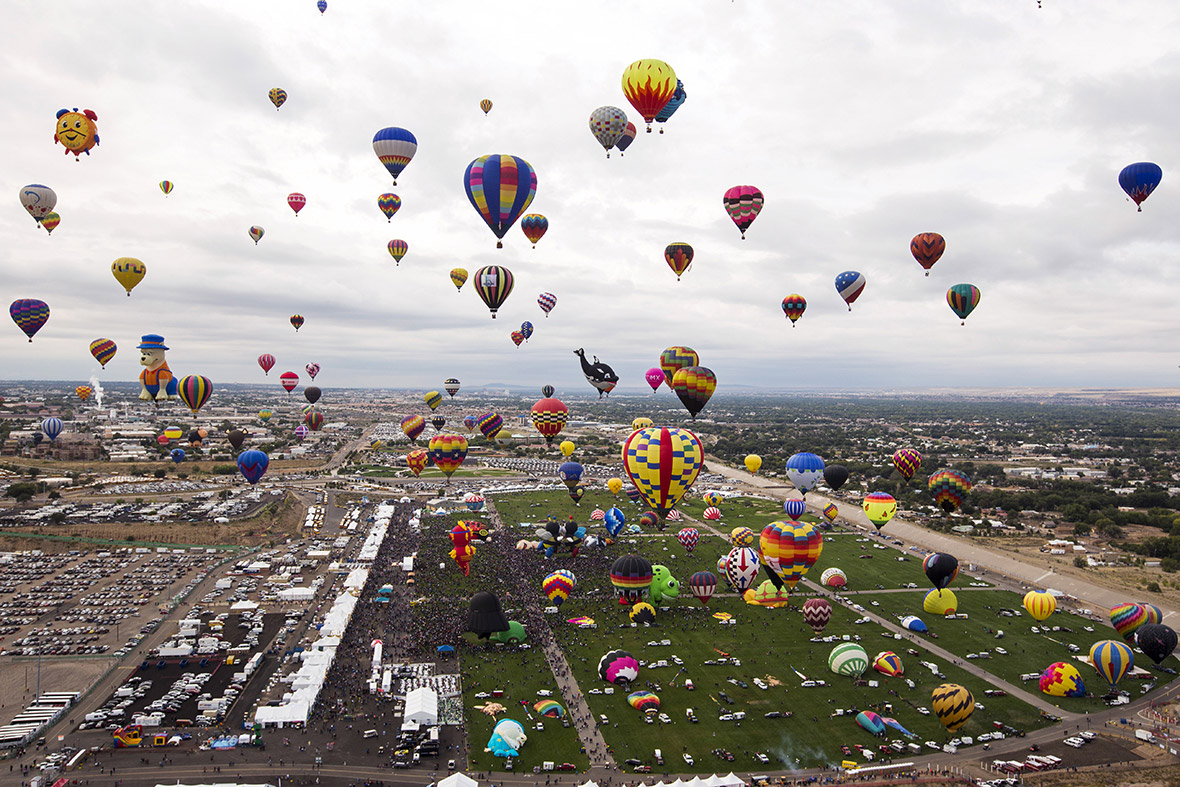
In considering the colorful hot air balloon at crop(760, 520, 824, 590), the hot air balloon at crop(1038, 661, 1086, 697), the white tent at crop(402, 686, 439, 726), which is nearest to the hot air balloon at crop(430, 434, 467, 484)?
the white tent at crop(402, 686, 439, 726)

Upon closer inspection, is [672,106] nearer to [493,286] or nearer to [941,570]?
[493,286]

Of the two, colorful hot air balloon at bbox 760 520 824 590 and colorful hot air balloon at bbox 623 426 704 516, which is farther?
colorful hot air balloon at bbox 760 520 824 590

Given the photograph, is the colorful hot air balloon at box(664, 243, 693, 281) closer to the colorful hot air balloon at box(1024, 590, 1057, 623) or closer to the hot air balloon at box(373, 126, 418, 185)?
the hot air balloon at box(373, 126, 418, 185)

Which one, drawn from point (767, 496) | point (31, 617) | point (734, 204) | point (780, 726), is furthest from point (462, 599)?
point (767, 496)

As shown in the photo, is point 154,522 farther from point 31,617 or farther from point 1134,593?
point 1134,593

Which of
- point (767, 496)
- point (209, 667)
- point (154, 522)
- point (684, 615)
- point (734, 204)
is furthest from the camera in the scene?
point (767, 496)

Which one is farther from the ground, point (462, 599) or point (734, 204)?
point (734, 204)

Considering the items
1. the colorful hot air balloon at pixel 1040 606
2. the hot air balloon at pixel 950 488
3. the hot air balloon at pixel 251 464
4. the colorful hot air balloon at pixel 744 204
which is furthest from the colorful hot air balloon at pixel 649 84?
the hot air balloon at pixel 251 464

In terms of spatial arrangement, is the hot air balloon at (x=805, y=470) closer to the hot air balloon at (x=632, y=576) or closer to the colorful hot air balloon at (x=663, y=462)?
the hot air balloon at (x=632, y=576)
